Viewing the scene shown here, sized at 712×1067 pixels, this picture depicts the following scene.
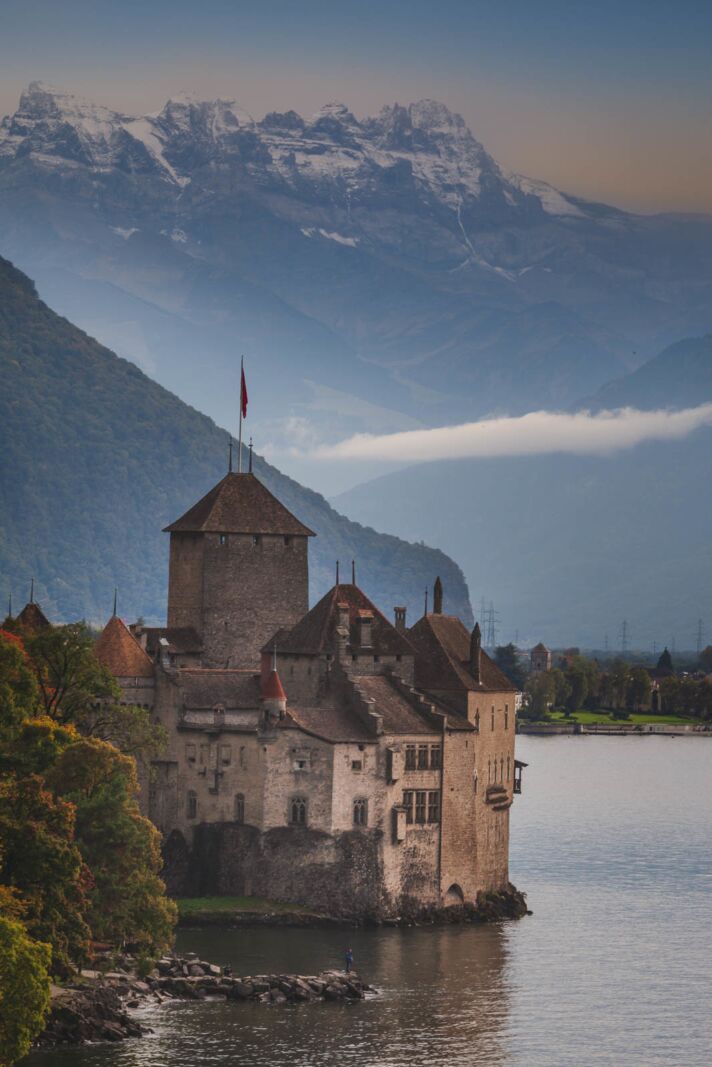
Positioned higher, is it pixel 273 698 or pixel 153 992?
pixel 273 698

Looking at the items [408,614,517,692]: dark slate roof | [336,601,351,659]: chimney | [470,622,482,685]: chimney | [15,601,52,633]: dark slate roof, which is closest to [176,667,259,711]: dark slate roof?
[336,601,351,659]: chimney

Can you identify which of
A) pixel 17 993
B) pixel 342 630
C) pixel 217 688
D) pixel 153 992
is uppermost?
pixel 342 630

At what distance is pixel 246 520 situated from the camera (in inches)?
4966

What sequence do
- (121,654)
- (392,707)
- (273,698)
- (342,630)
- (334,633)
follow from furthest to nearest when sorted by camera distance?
(334,633) → (342,630) → (121,654) → (392,707) → (273,698)

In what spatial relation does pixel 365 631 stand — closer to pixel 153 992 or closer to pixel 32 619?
pixel 32 619

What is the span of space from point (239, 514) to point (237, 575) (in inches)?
125

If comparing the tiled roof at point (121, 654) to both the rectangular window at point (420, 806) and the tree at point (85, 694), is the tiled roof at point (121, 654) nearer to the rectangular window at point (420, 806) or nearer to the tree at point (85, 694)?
the tree at point (85, 694)

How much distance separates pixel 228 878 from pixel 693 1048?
28186 mm

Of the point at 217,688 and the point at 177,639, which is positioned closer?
the point at 217,688

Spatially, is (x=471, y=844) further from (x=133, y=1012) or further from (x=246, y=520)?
(x=133, y=1012)


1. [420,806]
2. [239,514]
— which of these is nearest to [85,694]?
[420,806]

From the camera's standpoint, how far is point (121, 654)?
116 meters

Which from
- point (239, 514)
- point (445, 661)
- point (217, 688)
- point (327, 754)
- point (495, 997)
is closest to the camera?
point (495, 997)

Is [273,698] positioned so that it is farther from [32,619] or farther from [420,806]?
[32,619]
